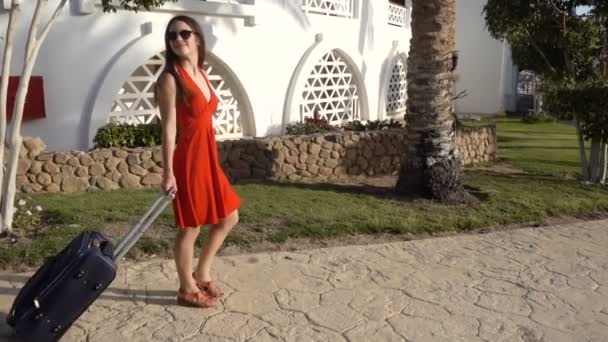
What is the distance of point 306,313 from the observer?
4086 millimetres

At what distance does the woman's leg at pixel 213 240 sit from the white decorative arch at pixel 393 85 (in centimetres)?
963

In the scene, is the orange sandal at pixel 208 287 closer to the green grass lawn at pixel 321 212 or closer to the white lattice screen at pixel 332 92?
the green grass lawn at pixel 321 212

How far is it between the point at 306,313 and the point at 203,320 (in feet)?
2.18

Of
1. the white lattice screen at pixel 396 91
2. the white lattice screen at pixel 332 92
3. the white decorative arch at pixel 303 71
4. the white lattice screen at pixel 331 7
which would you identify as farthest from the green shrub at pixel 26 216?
the white lattice screen at pixel 396 91

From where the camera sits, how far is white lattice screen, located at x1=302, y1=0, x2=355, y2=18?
436 inches

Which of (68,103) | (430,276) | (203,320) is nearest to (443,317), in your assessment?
(430,276)

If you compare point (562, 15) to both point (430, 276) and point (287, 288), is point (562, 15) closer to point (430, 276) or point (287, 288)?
point (430, 276)

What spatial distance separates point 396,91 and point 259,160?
22.1 feet

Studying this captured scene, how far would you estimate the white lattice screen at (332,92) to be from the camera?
11.5 meters

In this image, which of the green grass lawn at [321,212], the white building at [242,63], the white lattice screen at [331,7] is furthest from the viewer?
the white lattice screen at [331,7]

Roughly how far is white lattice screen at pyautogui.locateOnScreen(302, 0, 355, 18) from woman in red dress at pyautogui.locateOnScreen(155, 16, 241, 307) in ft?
24.8

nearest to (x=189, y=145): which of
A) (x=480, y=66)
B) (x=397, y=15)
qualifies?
(x=397, y=15)

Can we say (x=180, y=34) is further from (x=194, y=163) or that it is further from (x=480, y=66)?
(x=480, y=66)

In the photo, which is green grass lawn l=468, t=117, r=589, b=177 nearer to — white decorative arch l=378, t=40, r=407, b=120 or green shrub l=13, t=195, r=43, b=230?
white decorative arch l=378, t=40, r=407, b=120
